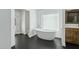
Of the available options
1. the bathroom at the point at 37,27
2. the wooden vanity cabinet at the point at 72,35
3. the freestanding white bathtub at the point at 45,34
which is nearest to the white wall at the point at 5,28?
the bathroom at the point at 37,27

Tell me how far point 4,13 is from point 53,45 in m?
0.98

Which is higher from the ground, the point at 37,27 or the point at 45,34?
the point at 37,27

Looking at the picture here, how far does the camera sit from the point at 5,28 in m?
1.59

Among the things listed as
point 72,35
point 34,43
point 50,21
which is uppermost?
point 50,21

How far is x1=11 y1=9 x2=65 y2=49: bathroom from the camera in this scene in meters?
1.58

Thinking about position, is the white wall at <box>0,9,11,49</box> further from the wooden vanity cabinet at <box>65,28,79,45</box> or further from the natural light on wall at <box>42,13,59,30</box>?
the wooden vanity cabinet at <box>65,28,79,45</box>

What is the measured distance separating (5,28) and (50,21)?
77cm


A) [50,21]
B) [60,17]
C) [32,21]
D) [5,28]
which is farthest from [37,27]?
[5,28]

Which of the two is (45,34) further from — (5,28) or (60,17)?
(5,28)

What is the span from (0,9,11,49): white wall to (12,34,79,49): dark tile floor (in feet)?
0.45

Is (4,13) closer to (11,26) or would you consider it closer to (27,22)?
(11,26)

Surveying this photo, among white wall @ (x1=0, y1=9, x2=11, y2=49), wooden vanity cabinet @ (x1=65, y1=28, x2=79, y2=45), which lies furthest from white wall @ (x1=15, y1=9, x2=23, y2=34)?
wooden vanity cabinet @ (x1=65, y1=28, x2=79, y2=45)
